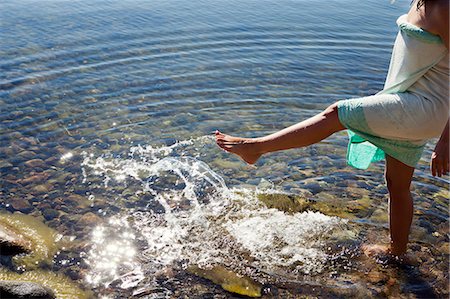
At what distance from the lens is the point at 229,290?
4215mm

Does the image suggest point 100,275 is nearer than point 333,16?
Yes

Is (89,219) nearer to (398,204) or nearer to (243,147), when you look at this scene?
(243,147)

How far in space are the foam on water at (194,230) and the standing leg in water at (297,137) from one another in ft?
2.97

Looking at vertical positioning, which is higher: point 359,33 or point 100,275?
point 359,33

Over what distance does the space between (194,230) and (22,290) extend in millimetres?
1691

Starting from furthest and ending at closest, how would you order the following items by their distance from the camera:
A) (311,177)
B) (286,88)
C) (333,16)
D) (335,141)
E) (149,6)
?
1. (149,6)
2. (333,16)
3. (286,88)
4. (335,141)
5. (311,177)

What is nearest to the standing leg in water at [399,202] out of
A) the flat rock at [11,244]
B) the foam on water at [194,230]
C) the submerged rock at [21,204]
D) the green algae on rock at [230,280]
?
the foam on water at [194,230]

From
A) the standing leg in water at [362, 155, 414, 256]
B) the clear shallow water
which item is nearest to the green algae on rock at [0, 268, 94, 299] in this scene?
the clear shallow water

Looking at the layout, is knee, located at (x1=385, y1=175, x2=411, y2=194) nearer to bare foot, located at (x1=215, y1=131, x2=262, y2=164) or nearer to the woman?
the woman

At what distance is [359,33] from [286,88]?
3764 mm

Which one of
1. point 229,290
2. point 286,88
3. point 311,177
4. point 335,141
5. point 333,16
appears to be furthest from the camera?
point 333,16

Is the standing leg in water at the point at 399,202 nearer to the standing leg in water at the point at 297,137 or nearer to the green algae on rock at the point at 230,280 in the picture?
Result: the standing leg in water at the point at 297,137

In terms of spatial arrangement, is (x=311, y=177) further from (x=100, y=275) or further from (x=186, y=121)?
(x=100, y=275)

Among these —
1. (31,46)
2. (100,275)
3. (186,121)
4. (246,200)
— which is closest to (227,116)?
(186,121)
